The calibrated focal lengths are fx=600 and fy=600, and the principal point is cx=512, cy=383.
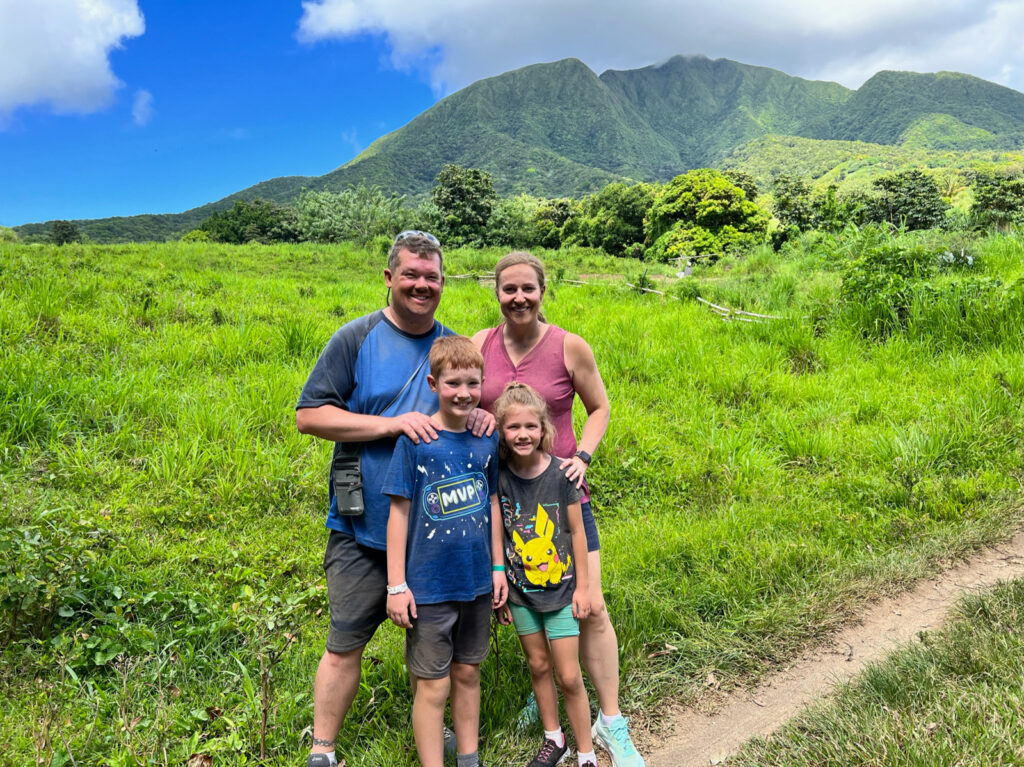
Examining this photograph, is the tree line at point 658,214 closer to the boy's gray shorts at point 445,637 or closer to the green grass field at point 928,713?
the green grass field at point 928,713

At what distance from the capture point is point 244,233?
42.0 m

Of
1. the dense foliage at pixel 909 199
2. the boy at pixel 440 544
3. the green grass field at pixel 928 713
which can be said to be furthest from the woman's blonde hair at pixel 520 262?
the dense foliage at pixel 909 199

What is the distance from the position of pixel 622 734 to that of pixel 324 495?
2.77m

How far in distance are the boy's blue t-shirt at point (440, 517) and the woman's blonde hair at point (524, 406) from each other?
175mm

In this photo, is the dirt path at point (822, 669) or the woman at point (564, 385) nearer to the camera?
the woman at point (564, 385)

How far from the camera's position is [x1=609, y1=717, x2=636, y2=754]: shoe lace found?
2.30 meters

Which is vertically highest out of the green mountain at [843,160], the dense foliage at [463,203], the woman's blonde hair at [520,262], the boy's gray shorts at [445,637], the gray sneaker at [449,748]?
the green mountain at [843,160]

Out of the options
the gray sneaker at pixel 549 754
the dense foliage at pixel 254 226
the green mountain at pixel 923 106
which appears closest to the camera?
the gray sneaker at pixel 549 754

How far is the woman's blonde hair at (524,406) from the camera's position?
215 cm

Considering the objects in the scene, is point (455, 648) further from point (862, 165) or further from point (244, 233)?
point (862, 165)

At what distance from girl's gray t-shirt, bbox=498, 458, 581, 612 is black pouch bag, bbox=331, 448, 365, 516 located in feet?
1.74

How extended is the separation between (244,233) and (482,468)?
4526 centimetres

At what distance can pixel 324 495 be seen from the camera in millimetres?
4359

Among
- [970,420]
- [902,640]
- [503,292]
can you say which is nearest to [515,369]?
[503,292]
